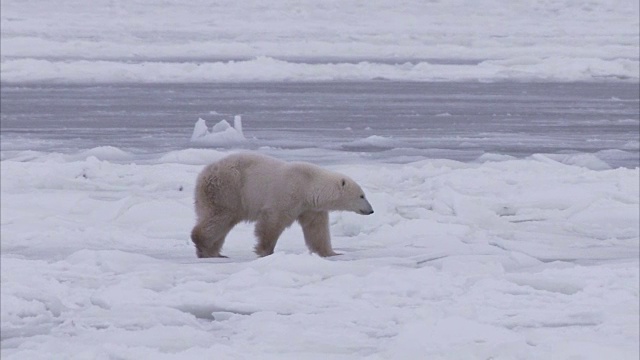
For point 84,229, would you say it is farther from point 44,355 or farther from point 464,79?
point 464,79

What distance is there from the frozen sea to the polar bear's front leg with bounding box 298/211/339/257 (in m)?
0.11

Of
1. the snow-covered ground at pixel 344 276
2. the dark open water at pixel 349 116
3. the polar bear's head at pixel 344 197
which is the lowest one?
the dark open water at pixel 349 116

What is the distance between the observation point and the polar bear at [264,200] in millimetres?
5457

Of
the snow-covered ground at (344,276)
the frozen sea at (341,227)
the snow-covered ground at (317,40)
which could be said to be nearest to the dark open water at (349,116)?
the frozen sea at (341,227)

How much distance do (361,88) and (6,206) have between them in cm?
1113

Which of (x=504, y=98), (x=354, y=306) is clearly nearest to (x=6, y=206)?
(x=354, y=306)

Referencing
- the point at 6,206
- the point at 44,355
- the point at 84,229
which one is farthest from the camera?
the point at 6,206

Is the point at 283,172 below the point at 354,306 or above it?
above

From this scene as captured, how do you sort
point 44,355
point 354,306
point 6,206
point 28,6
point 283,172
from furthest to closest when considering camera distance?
point 28,6 < point 6,206 < point 283,172 < point 354,306 < point 44,355

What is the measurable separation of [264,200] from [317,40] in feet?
79.3

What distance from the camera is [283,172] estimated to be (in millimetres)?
5516

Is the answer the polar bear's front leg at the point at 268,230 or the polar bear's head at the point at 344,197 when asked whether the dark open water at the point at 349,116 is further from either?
the polar bear's front leg at the point at 268,230

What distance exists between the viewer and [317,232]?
5.54 metres

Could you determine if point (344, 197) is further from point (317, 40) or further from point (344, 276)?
point (317, 40)
